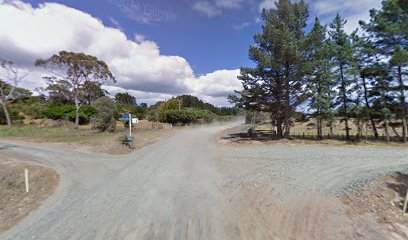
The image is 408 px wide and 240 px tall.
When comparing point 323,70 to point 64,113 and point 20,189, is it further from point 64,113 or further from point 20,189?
point 64,113

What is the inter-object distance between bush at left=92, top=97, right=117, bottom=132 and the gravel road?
1608 cm

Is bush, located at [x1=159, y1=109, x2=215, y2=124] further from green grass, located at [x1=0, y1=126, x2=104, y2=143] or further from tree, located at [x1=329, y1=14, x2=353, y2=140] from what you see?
tree, located at [x1=329, y1=14, x2=353, y2=140]

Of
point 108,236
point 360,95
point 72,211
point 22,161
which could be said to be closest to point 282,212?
point 108,236

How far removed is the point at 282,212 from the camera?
→ 5461mm

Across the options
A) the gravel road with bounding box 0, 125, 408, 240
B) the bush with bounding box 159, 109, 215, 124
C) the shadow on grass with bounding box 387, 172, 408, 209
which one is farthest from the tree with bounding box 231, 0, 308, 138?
the bush with bounding box 159, 109, 215, 124

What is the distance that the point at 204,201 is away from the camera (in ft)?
20.3

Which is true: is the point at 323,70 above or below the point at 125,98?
below

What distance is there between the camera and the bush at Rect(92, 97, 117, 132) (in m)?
26.0

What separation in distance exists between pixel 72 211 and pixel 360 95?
2467 cm

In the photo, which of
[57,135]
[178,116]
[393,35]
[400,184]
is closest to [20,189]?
[400,184]

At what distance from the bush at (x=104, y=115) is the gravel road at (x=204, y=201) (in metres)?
16.1

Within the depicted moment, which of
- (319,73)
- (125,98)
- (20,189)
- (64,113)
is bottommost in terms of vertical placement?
(20,189)

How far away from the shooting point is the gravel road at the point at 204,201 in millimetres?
4613

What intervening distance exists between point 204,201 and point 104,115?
2371 centimetres
